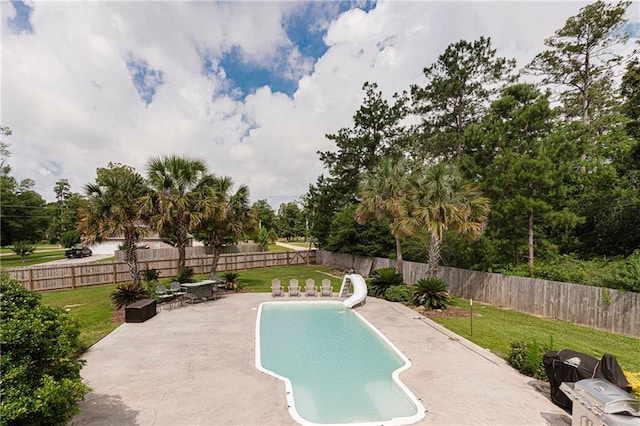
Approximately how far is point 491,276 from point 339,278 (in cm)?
1076

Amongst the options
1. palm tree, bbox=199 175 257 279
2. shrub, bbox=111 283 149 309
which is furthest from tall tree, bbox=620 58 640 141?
shrub, bbox=111 283 149 309

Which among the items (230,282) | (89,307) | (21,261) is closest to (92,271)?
(89,307)

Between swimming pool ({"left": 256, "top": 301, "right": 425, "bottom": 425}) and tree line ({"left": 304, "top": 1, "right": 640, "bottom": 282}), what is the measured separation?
19.4 feet

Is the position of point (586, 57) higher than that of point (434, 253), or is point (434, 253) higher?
point (586, 57)

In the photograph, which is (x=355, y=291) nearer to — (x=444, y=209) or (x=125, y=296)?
(x=444, y=209)

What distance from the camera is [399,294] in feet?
47.5

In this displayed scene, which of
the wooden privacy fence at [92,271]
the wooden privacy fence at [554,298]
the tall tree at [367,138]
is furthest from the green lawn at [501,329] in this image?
the tall tree at [367,138]

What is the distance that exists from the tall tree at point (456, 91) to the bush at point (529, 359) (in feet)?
51.6

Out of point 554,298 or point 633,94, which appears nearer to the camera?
point 554,298

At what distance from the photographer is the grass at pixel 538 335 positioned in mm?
7975

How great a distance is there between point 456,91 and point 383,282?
51.0ft

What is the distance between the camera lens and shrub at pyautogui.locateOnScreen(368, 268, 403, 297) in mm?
15555

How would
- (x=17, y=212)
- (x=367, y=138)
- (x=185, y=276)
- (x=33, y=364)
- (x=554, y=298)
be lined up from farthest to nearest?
(x=17, y=212) → (x=367, y=138) → (x=185, y=276) → (x=554, y=298) → (x=33, y=364)

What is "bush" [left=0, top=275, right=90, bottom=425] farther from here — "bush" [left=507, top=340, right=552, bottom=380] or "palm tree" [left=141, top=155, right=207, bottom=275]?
"palm tree" [left=141, top=155, right=207, bottom=275]
